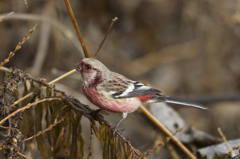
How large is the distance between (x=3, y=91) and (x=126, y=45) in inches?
273

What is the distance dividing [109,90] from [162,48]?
5.92m

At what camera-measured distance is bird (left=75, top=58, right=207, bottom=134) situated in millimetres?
3295

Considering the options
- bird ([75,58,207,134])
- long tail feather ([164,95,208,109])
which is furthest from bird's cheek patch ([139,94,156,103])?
long tail feather ([164,95,208,109])

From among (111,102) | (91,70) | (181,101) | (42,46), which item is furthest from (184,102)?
(42,46)

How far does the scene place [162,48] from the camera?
8945 millimetres

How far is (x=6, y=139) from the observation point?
238 cm

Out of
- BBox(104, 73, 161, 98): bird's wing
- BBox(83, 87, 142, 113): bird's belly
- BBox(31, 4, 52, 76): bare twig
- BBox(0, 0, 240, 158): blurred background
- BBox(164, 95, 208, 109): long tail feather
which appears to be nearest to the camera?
BBox(83, 87, 142, 113): bird's belly

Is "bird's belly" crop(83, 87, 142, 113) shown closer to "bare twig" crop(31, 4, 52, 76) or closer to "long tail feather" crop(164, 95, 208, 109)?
"long tail feather" crop(164, 95, 208, 109)

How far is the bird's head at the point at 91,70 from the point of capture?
10.8 ft

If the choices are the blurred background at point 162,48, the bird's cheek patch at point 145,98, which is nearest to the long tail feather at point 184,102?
the bird's cheek patch at point 145,98

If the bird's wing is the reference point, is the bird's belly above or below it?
below

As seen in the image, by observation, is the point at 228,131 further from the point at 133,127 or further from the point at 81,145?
the point at 81,145

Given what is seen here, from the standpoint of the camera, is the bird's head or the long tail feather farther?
the long tail feather

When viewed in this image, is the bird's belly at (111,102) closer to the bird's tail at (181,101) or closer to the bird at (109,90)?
the bird at (109,90)
